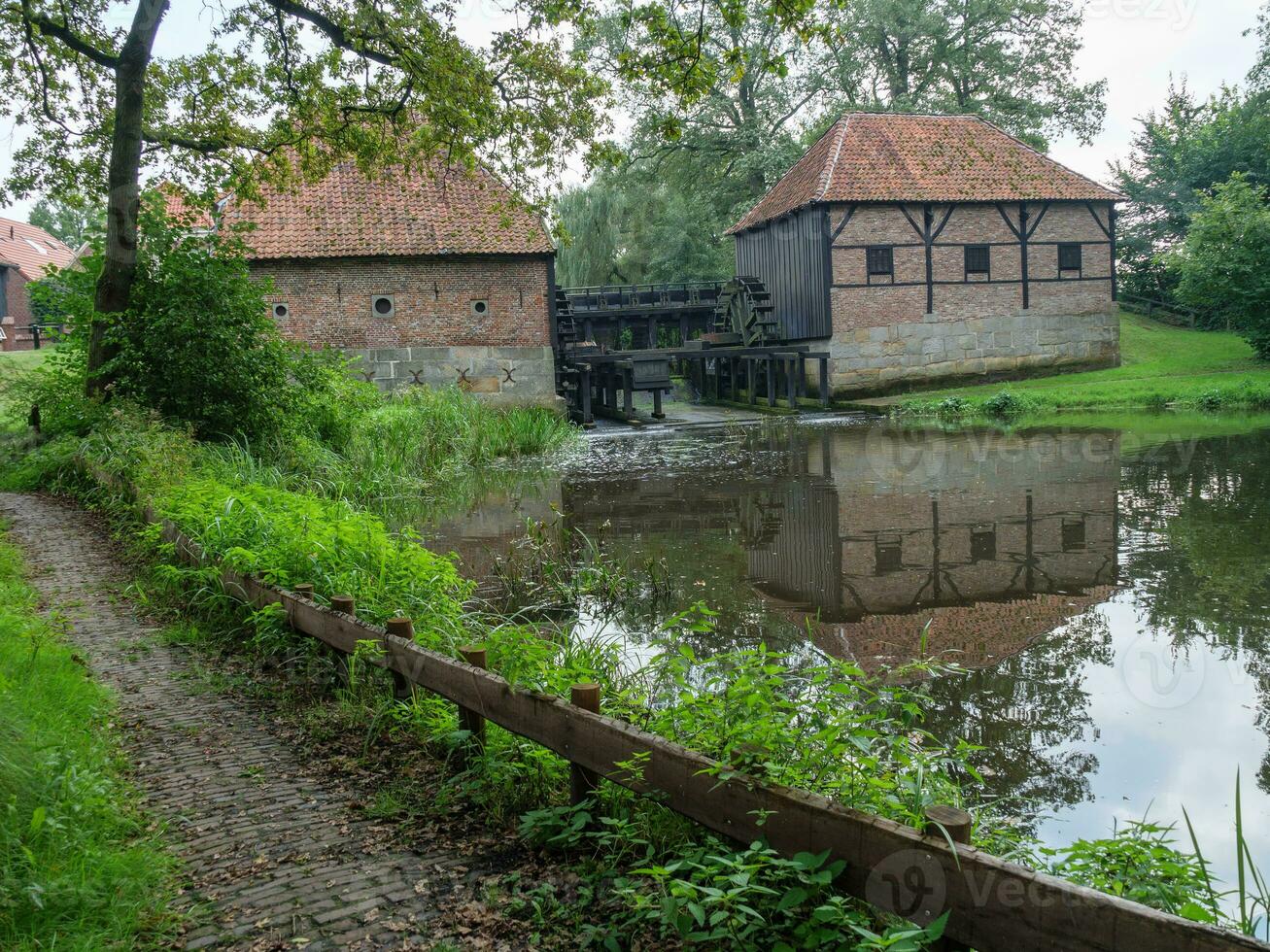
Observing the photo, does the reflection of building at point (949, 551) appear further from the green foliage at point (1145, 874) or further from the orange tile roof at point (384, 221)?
the orange tile roof at point (384, 221)

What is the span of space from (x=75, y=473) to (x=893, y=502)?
907cm

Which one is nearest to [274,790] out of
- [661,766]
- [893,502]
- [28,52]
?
[661,766]

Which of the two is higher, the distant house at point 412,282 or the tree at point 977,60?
the tree at point 977,60

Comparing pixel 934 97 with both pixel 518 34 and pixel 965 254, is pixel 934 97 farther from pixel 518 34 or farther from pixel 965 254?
pixel 518 34

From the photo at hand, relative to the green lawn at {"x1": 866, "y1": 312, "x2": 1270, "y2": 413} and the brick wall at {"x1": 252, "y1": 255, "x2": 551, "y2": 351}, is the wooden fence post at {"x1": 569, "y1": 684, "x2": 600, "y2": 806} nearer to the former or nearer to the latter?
the brick wall at {"x1": 252, "y1": 255, "x2": 551, "y2": 351}

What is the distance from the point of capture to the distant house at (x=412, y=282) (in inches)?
888

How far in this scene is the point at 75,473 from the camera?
11.7 m

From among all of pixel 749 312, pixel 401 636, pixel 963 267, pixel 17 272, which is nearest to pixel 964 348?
pixel 963 267

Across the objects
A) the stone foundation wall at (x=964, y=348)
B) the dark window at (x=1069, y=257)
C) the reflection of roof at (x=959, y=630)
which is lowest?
the reflection of roof at (x=959, y=630)

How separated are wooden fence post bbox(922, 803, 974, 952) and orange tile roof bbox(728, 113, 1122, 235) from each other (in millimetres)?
23907

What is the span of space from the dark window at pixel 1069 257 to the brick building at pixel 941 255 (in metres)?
0.04

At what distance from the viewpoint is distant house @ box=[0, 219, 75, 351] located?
1370 inches

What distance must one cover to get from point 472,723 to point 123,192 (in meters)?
10.6

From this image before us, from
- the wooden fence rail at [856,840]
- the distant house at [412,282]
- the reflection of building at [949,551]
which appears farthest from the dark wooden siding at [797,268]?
the wooden fence rail at [856,840]
